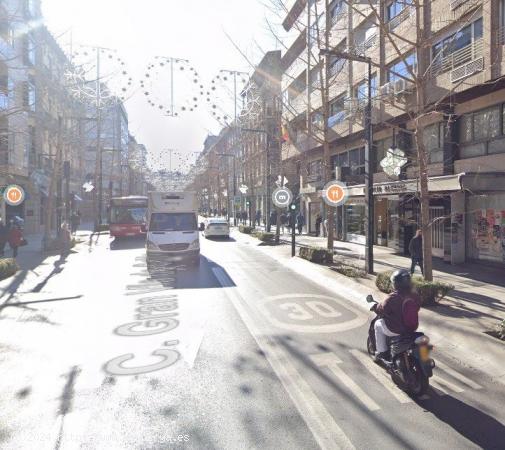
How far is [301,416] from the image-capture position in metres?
3.71

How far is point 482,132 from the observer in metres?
12.7

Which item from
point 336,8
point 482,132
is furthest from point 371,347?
point 336,8

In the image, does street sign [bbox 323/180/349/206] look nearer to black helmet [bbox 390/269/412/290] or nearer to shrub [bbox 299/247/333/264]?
shrub [bbox 299/247/333/264]

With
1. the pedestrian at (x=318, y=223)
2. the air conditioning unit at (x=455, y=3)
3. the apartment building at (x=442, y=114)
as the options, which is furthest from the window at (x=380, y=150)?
the pedestrian at (x=318, y=223)

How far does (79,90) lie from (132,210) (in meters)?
7.88

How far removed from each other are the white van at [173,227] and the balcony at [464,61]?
933cm

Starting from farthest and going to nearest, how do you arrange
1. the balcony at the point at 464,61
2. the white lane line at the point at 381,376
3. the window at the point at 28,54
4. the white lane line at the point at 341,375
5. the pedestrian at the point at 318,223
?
the pedestrian at the point at 318,223
the window at the point at 28,54
the balcony at the point at 464,61
the white lane line at the point at 381,376
the white lane line at the point at 341,375

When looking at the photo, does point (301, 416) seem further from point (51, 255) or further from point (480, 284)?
point (51, 255)

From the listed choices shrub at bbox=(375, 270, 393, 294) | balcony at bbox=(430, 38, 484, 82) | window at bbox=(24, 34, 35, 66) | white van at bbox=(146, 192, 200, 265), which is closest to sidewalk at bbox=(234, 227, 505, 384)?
shrub at bbox=(375, 270, 393, 294)

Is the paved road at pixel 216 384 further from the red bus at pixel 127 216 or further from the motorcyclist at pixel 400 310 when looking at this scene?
the red bus at pixel 127 216

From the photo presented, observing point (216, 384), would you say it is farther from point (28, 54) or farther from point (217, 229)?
point (28, 54)

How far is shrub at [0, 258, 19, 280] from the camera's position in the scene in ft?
35.3

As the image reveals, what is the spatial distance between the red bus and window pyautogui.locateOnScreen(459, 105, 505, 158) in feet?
56.2

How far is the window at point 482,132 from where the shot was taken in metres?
12.1
